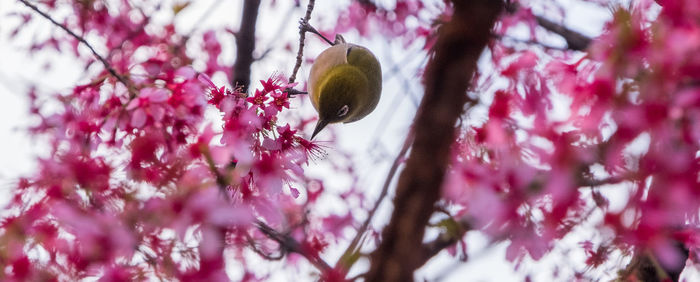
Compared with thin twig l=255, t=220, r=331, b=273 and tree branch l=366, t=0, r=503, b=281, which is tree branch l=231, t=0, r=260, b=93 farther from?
tree branch l=366, t=0, r=503, b=281

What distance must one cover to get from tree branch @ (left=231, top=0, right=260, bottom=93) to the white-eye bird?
0.50 meters

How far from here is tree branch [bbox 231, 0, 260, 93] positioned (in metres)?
2.58

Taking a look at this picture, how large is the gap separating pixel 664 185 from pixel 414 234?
1.13m

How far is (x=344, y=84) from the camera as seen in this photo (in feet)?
6.83

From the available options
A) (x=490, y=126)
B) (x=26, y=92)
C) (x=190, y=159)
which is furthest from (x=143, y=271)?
(x=26, y=92)

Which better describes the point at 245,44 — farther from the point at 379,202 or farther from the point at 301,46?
the point at 379,202

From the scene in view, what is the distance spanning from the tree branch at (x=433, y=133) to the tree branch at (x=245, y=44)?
2058 millimetres

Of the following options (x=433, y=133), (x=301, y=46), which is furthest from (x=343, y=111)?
(x=433, y=133)

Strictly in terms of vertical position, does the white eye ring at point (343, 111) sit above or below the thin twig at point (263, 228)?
above

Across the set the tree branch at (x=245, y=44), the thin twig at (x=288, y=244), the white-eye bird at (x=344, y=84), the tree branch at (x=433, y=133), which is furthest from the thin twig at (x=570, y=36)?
the tree branch at (x=433, y=133)

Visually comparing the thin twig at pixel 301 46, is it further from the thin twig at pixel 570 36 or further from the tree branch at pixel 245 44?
the thin twig at pixel 570 36

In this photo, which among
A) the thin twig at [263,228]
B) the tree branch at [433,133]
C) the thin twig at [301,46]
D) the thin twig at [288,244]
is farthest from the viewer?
the thin twig at [301,46]

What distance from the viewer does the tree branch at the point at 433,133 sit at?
56 centimetres

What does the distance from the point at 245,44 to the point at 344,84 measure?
30.7 inches
